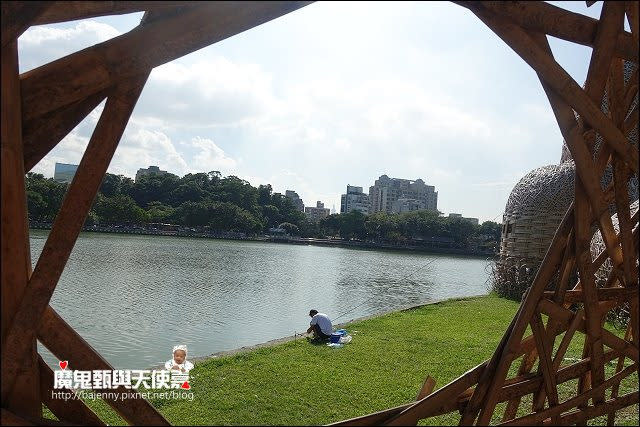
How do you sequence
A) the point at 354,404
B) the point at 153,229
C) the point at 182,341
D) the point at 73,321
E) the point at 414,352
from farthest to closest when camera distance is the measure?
the point at 153,229 < the point at 73,321 < the point at 182,341 < the point at 414,352 < the point at 354,404

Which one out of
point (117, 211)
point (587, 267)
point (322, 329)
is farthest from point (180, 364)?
point (117, 211)

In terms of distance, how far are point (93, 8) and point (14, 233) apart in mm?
1151

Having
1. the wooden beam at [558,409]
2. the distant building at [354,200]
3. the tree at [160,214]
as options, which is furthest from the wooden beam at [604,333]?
the distant building at [354,200]

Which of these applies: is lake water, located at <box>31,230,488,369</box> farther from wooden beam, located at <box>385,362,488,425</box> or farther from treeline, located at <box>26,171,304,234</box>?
treeline, located at <box>26,171,304,234</box>

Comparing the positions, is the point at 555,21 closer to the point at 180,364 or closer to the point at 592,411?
the point at 592,411

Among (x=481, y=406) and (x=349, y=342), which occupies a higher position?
(x=481, y=406)

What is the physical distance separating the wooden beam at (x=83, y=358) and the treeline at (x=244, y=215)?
68.8 metres

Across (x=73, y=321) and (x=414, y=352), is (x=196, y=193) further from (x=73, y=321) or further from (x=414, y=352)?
(x=414, y=352)

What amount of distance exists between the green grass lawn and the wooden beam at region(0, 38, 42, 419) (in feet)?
11.4

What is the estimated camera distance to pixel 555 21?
9.55ft

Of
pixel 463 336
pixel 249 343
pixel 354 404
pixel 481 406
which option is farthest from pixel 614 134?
pixel 249 343

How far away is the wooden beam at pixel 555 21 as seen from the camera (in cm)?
277

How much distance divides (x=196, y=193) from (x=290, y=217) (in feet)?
64.8

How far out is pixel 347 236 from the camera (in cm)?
9169
